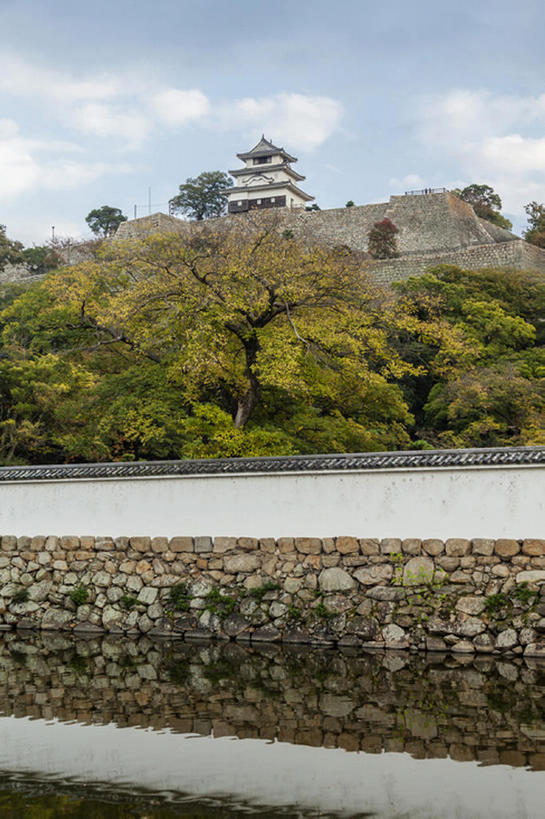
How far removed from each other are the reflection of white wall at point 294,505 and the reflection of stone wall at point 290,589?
0.16 metres

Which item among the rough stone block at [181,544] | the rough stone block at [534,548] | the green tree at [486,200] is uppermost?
the green tree at [486,200]

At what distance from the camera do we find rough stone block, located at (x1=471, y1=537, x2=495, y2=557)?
32.0ft

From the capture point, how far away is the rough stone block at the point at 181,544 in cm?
1137

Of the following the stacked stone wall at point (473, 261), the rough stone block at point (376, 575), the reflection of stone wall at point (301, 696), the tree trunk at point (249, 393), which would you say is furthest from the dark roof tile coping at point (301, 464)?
the stacked stone wall at point (473, 261)

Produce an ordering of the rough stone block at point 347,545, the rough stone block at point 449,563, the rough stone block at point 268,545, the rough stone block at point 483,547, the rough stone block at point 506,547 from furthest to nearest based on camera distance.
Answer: the rough stone block at point 268,545, the rough stone block at point 347,545, the rough stone block at point 449,563, the rough stone block at point 483,547, the rough stone block at point 506,547

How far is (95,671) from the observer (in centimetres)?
930

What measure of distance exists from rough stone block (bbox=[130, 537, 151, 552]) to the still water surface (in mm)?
1922

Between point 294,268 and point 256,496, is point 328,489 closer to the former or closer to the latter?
point 256,496

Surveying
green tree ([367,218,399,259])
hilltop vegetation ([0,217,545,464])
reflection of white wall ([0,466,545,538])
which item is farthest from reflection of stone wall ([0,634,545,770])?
green tree ([367,218,399,259])

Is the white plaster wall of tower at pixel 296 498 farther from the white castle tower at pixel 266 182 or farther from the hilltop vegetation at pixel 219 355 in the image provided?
the white castle tower at pixel 266 182

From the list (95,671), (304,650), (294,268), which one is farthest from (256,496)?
(294,268)

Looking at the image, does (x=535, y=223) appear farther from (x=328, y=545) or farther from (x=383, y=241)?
(x=328, y=545)

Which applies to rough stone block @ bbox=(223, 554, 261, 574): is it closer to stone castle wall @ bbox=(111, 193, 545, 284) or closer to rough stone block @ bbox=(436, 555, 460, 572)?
rough stone block @ bbox=(436, 555, 460, 572)

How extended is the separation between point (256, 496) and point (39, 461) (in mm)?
10352
